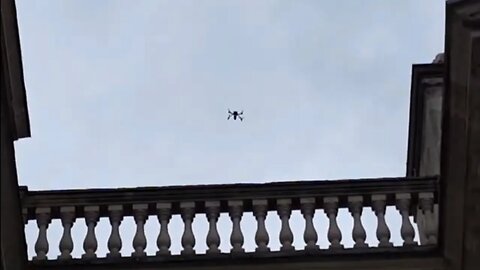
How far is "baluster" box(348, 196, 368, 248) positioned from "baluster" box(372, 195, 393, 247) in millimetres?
139

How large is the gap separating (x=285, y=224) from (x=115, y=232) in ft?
5.43

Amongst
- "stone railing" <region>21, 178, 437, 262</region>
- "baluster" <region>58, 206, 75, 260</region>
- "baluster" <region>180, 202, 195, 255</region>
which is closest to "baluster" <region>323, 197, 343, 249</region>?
"stone railing" <region>21, 178, 437, 262</region>

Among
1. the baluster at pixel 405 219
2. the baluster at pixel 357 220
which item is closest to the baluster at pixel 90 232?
the baluster at pixel 357 220

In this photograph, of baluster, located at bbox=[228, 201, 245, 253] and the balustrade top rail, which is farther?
the balustrade top rail

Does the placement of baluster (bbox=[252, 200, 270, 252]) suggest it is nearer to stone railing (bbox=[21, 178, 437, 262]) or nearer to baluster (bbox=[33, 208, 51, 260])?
stone railing (bbox=[21, 178, 437, 262])

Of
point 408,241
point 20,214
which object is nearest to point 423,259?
point 408,241

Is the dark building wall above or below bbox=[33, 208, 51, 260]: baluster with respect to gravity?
above

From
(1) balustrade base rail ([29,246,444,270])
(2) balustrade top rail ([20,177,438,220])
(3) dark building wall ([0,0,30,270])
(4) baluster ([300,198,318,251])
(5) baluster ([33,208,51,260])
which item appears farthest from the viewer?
(2) balustrade top rail ([20,177,438,220])

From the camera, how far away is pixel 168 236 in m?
11.3

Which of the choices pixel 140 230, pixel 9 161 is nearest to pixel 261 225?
pixel 140 230

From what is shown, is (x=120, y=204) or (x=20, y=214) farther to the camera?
(x=120, y=204)

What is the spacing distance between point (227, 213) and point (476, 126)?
2.61m

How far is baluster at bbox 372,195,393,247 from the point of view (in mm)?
11344

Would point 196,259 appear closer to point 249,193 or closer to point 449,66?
point 249,193
